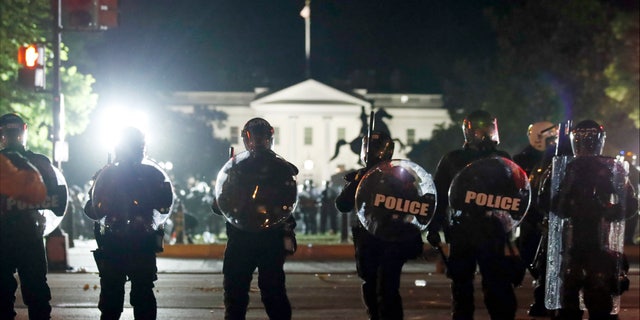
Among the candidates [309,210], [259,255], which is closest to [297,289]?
[259,255]

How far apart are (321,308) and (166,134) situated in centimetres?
5901

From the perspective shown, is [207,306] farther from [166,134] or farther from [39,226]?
[166,134]

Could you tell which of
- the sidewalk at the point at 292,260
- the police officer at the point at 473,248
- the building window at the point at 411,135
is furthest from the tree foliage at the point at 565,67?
the building window at the point at 411,135

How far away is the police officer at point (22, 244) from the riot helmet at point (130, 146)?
0.70 meters

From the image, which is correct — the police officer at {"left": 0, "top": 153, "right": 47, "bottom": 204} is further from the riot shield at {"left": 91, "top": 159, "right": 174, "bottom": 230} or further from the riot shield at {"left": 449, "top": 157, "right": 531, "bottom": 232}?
the riot shield at {"left": 449, "top": 157, "right": 531, "bottom": 232}

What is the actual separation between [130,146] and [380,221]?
2.09 meters

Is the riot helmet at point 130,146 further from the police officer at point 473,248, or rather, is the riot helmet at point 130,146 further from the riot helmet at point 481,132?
the riot helmet at point 481,132

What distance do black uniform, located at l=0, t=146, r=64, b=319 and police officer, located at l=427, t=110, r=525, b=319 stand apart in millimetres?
3168

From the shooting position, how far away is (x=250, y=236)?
8219mm

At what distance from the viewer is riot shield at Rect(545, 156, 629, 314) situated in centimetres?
811

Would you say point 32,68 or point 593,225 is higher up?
point 32,68

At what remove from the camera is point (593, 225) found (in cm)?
811

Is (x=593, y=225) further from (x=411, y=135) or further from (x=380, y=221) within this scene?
(x=411, y=135)

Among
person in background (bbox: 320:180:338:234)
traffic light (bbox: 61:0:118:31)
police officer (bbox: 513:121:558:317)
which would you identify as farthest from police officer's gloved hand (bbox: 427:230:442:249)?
person in background (bbox: 320:180:338:234)
